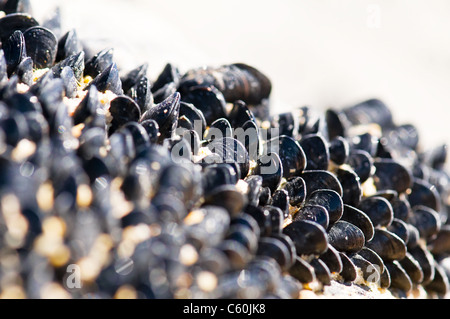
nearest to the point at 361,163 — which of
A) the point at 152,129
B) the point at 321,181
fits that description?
the point at 321,181

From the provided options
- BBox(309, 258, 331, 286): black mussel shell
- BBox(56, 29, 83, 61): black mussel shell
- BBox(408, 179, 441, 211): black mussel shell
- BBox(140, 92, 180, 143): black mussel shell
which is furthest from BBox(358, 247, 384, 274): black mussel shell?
BBox(56, 29, 83, 61): black mussel shell

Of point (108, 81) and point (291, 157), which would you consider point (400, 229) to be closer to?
point (291, 157)

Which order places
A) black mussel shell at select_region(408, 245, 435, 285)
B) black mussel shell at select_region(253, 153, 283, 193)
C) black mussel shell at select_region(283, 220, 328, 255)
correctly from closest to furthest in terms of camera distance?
black mussel shell at select_region(283, 220, 328, 255)
black mussel shell at select_region(253, 153, 283, 193)
black mussel shell at select_region(408, 245, 435, 285)

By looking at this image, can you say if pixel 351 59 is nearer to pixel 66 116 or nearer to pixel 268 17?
pixel 268 17

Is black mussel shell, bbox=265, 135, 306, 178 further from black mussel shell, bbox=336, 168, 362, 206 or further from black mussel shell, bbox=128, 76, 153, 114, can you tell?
black mussel shell, bbox=128, 76, 153, 114

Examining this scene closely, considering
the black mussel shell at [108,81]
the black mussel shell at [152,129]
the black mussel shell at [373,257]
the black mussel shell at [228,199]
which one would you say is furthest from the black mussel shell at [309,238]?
the black mussel shell at [108,81]

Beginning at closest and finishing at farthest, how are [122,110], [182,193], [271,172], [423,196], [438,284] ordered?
[182,193] < [122,110] < [271,172] < [438,284] < [423,196]
